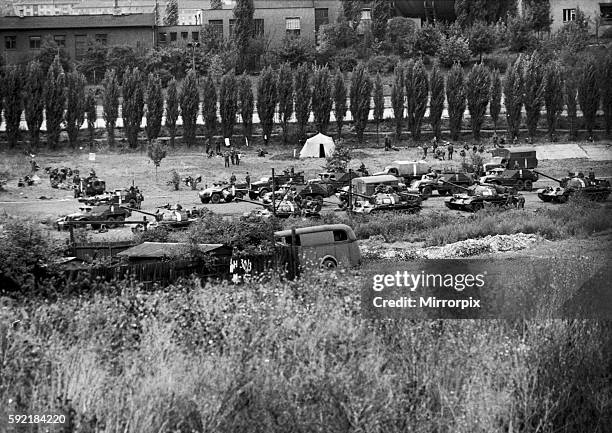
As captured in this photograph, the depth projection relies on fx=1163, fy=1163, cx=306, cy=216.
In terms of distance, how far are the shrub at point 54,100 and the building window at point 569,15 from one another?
8.98 metres

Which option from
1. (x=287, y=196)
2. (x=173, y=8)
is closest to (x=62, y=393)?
(x=287, y=196)

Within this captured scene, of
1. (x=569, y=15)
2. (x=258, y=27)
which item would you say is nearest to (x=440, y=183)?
(x=258, y=27)

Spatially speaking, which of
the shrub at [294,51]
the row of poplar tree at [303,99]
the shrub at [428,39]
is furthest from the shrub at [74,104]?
the shrub at [428,39]

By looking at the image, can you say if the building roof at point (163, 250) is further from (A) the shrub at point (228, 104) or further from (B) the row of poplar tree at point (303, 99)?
(A) the shrub at point (228, 104)

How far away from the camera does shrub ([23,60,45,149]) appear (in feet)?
43.4

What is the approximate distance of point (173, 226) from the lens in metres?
9.91

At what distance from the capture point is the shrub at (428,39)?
61.2 ft

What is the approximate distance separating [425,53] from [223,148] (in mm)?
5903

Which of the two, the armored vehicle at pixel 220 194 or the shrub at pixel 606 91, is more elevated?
the shrub at pixel 606 91

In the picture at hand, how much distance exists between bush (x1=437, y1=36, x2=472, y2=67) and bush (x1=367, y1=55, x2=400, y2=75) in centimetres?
94

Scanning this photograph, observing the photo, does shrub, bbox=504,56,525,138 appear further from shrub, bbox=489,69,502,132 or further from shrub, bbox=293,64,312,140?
shrub, bbox=293,64,312,140

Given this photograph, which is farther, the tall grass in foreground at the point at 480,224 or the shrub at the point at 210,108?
the shrub at the point at 210,108

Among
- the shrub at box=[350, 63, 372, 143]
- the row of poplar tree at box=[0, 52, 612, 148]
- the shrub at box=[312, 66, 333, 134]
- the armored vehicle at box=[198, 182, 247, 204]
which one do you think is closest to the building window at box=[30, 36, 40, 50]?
the row of poplar tree at box=[0, 52, 612, 148]

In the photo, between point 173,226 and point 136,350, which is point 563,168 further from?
point 136,350
